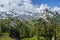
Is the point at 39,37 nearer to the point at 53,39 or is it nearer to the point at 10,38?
the point at 53,39

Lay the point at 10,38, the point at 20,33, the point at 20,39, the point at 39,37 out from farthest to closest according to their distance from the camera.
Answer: the point at 20,33 → the point at 10,38 → the point at 20,39 → the point at 39,37

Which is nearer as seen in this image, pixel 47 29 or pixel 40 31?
pixel 47 29

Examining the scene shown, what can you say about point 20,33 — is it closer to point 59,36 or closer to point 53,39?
point 59,36

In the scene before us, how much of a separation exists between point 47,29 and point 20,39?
43.4 ft

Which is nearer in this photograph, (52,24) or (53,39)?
(53,39)

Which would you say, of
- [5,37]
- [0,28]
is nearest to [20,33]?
[5,37]

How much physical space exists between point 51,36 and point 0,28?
110 feet

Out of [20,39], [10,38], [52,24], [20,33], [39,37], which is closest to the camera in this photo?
[52,24]

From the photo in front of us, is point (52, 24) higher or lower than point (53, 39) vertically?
higher

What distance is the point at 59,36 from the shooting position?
126 ft

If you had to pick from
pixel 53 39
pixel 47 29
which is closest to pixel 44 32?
pixel 47 29

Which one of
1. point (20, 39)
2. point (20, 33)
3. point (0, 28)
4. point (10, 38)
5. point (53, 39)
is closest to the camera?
point (53, 39)

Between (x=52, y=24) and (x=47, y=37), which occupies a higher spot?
(x=52, y=24)

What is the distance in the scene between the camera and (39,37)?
37844mm
